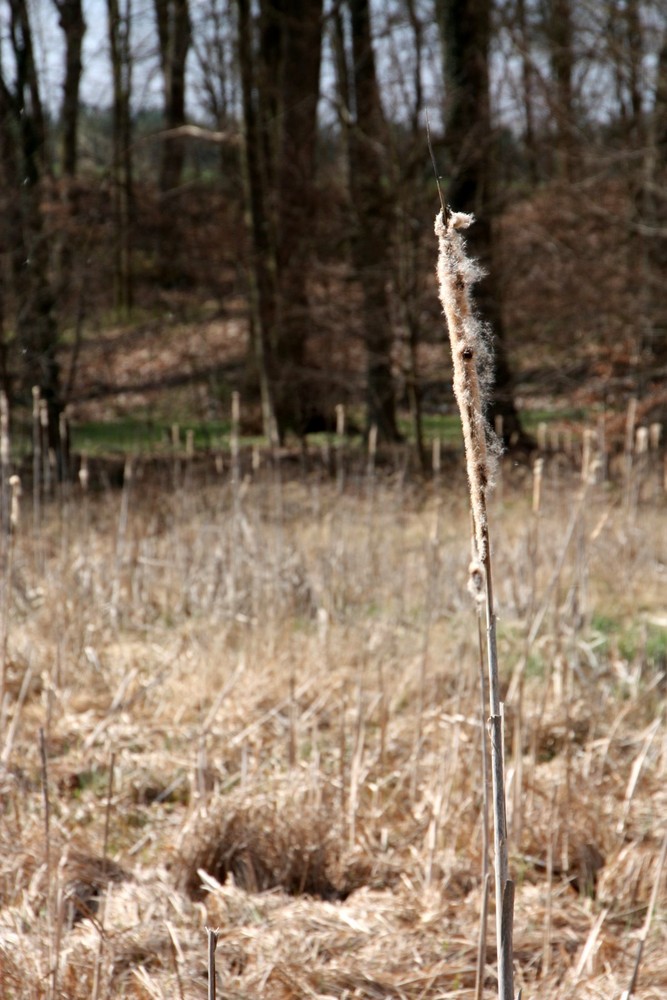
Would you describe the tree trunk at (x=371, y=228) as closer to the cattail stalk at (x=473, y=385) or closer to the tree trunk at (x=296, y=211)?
the tree trunk at (x=296, y=211)

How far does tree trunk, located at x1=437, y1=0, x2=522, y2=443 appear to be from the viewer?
8984 millimetres

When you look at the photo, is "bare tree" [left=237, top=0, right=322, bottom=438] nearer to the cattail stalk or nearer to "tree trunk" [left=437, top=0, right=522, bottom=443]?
"tree trunk" [left=437, top=0, right=522, bottom=443]

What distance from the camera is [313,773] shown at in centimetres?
274

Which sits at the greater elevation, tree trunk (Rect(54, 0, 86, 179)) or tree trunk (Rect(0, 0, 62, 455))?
tree trunk (Rect(54, 0, 86, 179))

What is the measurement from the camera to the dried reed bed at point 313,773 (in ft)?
7.03

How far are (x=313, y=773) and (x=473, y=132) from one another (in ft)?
23.5

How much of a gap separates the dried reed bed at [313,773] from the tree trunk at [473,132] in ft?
15.0

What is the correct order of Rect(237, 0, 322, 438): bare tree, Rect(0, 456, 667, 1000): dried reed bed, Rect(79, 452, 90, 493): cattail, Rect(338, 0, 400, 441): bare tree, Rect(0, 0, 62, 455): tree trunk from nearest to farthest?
Rect(0, 456, 667, 1000): dried reed bed < Rect(79, 452, 90, 493): cattail < Rect(0, 0, 62, 455): tree trunk < Rect(338, 0, 400, 441): bare tree < Rect(237, 0, 322, 438): bare tree

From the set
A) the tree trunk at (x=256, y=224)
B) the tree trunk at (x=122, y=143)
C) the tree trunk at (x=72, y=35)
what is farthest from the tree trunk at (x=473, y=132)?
the tree trunk at (x=122, y=143)

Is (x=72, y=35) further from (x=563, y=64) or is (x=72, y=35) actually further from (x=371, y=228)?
(x=563, y=64)

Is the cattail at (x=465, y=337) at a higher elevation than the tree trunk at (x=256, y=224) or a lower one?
lower

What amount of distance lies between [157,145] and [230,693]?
2048 cm

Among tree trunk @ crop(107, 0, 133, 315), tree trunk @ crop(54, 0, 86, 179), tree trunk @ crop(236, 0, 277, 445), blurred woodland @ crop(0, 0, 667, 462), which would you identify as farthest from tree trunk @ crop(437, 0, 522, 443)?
tree trunk @ crop(107, 0, 133, 315)

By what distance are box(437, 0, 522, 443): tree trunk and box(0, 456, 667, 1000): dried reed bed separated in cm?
459
